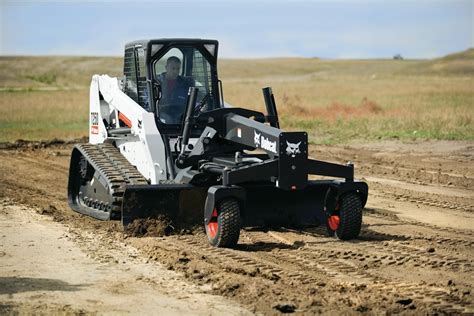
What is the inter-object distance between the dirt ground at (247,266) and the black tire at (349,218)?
17 centimetres

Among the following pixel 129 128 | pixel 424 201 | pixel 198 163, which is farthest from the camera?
pixel 424 201

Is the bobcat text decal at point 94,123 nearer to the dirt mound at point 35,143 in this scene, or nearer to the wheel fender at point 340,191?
the wheel fender at point 340,191

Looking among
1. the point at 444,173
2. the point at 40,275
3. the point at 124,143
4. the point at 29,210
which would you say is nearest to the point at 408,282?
the point at 40,275

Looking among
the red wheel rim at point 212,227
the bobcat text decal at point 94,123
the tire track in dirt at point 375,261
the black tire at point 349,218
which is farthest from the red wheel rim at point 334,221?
the bobcat text decal at point 94,123

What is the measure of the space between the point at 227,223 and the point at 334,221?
159cm

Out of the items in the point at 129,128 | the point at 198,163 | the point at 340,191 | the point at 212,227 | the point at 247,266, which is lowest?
the point at 247,266

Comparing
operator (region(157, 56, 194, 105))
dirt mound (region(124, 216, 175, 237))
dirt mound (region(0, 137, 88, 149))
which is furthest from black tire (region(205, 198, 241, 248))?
dirt mound (region(0, 137, 88, 149))

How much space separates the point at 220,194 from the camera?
10.7 m

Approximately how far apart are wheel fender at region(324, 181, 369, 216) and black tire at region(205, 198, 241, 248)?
1363mm

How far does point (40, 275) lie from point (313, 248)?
3.22 meters

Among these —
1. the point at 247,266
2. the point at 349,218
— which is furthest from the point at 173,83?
the point at 247,266

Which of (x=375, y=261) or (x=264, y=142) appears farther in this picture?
(x=264, y=142)

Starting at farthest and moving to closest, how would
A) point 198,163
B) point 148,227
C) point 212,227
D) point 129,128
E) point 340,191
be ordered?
1. point 129,128
2. point 198,163
3. point 148,227
4. point 340,191
5. point 212,227

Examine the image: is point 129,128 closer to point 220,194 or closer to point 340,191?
point 220,194
